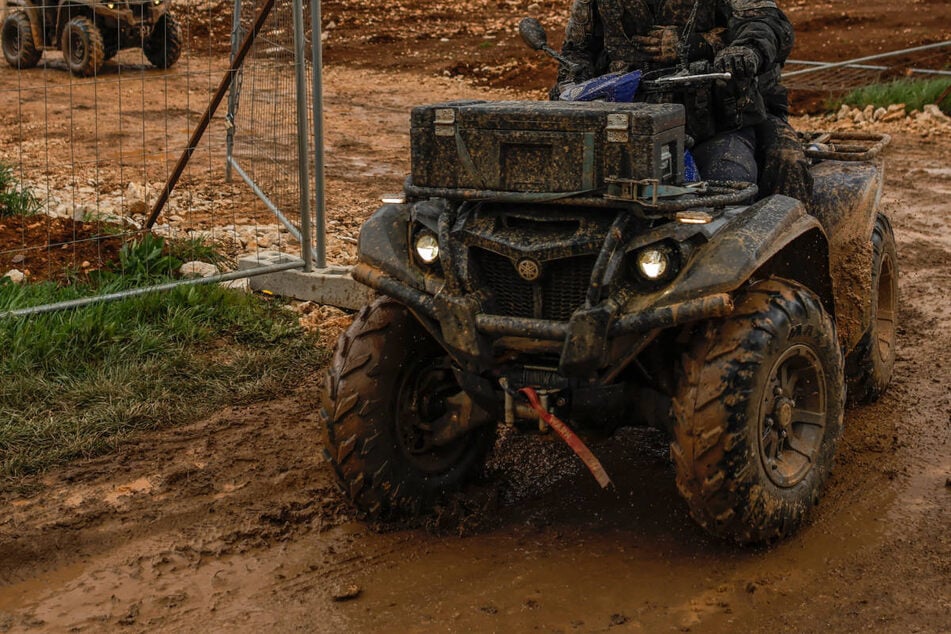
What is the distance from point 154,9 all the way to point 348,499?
12.9m

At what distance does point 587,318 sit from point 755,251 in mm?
620

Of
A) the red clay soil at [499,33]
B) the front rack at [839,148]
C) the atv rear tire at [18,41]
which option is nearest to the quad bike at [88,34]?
the atv rear tire at [18,41]

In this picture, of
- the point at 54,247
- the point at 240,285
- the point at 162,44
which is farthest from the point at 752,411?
the point at 162,44

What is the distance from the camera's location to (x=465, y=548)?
189 inches

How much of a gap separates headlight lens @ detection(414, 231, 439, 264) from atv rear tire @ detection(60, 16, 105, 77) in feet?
37.4

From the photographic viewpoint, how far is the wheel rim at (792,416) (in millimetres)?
4602

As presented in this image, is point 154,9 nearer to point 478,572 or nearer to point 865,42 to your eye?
point 865,42

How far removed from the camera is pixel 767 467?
459 centimetres

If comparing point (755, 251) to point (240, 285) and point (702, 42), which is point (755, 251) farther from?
point (240, 285)

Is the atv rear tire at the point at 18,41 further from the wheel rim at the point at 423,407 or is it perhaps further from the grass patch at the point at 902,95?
the wheel rim at the point at 423,407

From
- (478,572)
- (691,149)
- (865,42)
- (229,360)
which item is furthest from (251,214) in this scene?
(865,42)

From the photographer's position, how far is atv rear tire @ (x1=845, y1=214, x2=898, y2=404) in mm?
6027

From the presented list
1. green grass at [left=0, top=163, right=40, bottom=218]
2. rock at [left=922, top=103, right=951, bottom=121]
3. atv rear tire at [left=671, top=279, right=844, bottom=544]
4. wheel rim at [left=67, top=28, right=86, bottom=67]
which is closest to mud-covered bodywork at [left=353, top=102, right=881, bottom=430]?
atv rear tire at [left=671, top=279, right=844, bottom=544]

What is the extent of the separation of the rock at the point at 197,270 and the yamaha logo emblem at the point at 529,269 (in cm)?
355
